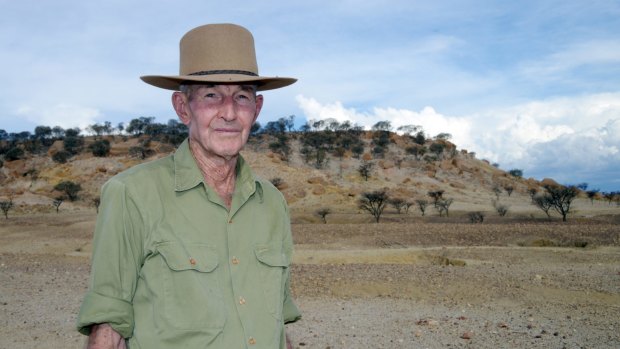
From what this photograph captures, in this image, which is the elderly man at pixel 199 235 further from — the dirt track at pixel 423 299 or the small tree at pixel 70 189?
the small tree at pixel 70 189

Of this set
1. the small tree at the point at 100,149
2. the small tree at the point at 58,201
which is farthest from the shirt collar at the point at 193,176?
the small tree at the point at 100,149

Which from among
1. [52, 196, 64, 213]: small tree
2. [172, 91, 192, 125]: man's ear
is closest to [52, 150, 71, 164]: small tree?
[52, 196, 64, 213]: small tree

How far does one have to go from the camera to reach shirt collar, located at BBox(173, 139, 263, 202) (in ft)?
6.44

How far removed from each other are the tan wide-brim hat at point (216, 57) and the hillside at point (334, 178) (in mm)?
26137

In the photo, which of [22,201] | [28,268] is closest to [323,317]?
[28,268]

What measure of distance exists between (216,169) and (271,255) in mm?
397

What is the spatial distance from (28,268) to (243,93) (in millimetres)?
11425

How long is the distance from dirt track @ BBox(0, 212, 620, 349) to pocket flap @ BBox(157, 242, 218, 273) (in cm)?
463

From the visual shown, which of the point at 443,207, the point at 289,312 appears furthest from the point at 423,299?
the point at 443,207

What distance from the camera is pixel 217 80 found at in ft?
6.52

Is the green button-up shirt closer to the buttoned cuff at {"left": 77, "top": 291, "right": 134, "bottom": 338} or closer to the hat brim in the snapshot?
the buttoned cuff at {"left": 77, "top": 291, "right": 134, "bottom": 338}

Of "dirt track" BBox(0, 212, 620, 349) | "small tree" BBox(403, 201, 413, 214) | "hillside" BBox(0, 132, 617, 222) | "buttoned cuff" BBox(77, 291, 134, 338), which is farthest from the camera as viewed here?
"hillside" BBox(0, 132, 617, 222)

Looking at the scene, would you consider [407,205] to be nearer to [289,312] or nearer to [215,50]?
[289,312]

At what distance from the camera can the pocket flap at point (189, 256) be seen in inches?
72.2
